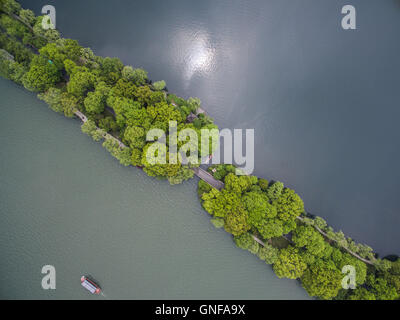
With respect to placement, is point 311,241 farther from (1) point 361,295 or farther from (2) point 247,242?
(1) point 361,295

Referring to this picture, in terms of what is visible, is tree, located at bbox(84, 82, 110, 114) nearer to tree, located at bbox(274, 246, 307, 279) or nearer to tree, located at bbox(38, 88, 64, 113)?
tree, located at bbox(38, 88, 64, 113)

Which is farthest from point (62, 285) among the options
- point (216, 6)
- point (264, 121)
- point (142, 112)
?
point (216, 6)

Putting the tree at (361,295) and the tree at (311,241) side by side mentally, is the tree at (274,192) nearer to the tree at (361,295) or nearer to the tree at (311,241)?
the tree at (311,241)

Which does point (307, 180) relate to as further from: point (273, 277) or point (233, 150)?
point (273, 277)

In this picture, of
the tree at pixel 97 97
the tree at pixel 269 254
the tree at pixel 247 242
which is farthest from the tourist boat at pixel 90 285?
the tree at pixel 97 97

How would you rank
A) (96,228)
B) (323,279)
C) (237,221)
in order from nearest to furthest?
(323,279)
(237,221)
(96,228)

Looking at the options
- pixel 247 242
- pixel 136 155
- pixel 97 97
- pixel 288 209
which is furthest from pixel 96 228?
pixel 288 209
